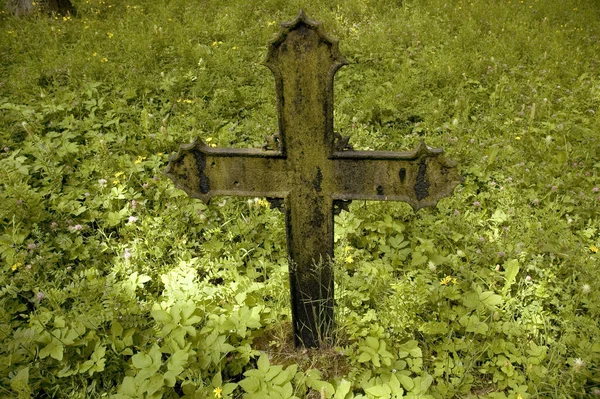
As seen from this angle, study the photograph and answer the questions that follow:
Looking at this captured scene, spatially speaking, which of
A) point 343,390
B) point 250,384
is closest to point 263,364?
point 250,384

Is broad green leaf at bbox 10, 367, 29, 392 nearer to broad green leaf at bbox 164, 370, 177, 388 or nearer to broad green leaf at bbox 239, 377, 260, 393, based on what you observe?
broad green leaf at bbox 164, 370, 177, 388

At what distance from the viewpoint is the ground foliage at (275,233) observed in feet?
7.07

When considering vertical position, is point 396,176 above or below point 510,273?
above

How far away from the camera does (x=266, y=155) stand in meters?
1.87

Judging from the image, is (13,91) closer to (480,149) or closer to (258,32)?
(258,32)

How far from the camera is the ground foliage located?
2156 mm

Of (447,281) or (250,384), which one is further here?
(447,281)

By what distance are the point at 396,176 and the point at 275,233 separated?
1.48m

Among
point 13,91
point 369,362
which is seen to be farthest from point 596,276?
point 13,91

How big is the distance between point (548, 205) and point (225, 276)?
2494mm

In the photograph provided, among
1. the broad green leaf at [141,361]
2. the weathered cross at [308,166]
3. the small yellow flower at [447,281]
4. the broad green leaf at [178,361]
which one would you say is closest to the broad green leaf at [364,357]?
the weathered cross at [308,166]

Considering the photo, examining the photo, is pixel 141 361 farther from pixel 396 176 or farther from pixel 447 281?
pixel 447 281

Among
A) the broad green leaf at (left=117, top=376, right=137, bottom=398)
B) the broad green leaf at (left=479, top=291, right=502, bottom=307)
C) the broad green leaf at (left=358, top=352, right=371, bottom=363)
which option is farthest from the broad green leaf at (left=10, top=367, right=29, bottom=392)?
the broad green leaf at (left=479, top=291, right=502, bottom=307)

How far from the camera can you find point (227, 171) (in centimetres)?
195
